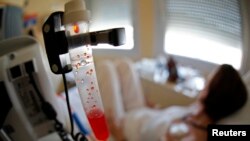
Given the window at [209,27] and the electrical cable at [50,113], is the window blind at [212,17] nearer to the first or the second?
the window at [209,27]

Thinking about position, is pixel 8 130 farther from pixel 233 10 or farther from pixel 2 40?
pixel 233 10

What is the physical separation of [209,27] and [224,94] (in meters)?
0.24

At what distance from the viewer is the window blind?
47 cm

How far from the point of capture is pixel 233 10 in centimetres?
47

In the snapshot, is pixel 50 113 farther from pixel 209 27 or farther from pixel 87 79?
pixel 209 27

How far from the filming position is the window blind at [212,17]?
1.56ft

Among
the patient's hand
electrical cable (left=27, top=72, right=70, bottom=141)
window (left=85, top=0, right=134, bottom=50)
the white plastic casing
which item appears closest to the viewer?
the white plastic casing

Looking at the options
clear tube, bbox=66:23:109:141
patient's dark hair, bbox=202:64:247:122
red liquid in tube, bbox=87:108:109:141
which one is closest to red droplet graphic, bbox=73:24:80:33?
clear tube, bbox=66:23:109:141

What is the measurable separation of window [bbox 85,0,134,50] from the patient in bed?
0.89 ft

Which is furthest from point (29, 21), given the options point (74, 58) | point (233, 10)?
point (233, 10)

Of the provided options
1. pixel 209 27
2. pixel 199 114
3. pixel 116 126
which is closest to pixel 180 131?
pixel 199 114

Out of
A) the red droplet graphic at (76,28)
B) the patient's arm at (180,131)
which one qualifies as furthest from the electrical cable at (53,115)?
the patient's arm at (180,131)

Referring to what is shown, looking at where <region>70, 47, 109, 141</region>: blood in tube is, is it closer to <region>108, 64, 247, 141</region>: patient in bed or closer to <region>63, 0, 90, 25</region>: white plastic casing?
<region>63, 0, 90, 25</region>: white plastic casing

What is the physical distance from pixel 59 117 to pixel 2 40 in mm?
244
